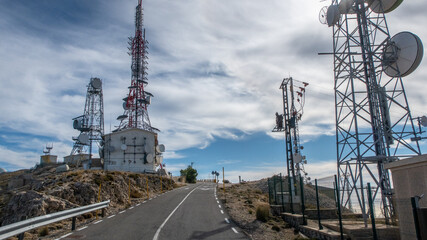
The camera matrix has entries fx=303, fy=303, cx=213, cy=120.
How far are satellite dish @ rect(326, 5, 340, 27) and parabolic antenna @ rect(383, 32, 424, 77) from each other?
11.8 ft

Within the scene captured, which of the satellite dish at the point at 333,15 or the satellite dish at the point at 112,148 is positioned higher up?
the satellite dish at the point at 333,15

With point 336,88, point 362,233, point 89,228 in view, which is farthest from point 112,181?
point 362,233

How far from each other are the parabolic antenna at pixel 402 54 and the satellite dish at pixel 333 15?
3.61 metres

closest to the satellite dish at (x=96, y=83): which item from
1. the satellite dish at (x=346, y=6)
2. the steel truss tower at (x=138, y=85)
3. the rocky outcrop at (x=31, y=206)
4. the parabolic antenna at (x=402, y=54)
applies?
the steel truss tower at (x=138, y=85)

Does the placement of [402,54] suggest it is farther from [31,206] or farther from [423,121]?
[31,206]

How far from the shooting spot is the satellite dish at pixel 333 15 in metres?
19.9

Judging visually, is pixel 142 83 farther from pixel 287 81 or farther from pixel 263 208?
pixel 263 208

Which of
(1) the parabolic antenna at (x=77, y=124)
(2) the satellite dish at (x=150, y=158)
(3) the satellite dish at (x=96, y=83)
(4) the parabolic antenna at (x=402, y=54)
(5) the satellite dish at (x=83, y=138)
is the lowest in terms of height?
(2) the satellite dish at (x=150, y=158)

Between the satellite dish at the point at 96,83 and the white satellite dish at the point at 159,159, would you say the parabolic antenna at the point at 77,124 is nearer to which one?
the satellite dish at the point at 96,83

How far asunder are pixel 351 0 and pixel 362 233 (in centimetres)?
1508

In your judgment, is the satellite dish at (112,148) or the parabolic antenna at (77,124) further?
the parabolic antenna at (77,124)

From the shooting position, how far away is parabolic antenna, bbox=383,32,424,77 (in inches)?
658

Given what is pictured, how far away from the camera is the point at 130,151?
48.6 m

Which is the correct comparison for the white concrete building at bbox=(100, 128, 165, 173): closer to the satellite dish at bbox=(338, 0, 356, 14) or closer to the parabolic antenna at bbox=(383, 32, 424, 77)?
the satellite dish at bbox=(338, 0, 356, 14)
